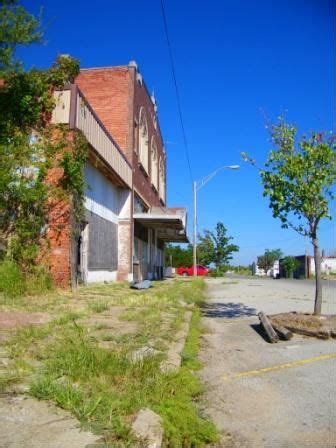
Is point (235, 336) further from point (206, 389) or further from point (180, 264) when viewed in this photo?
point (180, 264)

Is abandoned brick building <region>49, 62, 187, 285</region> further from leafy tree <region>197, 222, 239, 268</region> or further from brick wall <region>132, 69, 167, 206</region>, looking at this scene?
leafy tree <region>197, 222, 239, 268</region>

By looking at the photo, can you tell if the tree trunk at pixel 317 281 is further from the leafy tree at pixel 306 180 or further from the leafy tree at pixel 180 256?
the leafy tree at pixel 180 256

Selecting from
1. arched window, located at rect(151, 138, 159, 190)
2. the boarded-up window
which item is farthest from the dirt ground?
arched window, located at rect(151, 138, 159, 190)

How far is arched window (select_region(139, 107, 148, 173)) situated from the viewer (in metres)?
27.1

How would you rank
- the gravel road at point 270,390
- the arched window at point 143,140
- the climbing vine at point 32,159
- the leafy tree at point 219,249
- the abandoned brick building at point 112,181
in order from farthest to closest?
the leafy tree at point 219,249 < the arched window at point 143,140 < the abandoned brick building at point 112,181 < the climbing vine at point 32,159 < the gravel road at point 270,390

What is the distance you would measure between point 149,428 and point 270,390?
6.60 ft

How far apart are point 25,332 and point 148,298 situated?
22.1 feet

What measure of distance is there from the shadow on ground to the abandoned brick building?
3930 millimetres

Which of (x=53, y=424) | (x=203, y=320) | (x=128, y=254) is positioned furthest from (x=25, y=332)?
(x=128, y=254)

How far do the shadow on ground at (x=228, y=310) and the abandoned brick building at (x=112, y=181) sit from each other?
3.93 metres

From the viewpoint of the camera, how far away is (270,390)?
4824mm

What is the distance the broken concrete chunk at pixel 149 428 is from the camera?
3.05 m

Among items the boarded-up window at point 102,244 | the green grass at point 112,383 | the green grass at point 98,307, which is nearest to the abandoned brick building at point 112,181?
the boarded-up window at point 102,244

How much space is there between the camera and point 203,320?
10.6m
